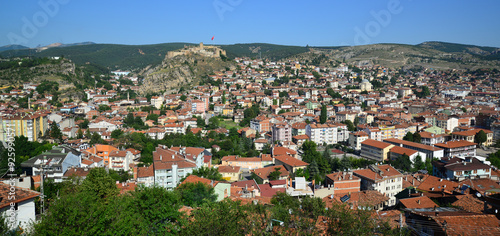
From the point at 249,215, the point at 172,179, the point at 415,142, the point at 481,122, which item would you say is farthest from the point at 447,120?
the point at 249,215

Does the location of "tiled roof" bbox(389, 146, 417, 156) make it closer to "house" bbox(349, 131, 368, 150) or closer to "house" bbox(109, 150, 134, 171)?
"house" bbox(349, 131, 368, 150)

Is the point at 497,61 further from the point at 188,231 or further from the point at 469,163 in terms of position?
the point at 188,231

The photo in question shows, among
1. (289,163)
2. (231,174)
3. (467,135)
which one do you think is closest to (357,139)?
(467,135)

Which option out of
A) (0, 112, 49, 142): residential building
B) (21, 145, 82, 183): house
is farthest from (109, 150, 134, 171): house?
(0, 112, 49, 142): residential building

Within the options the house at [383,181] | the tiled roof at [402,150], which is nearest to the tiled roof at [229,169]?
the house at [383,181]

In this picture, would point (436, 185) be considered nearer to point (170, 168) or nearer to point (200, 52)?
point (170, 168)
